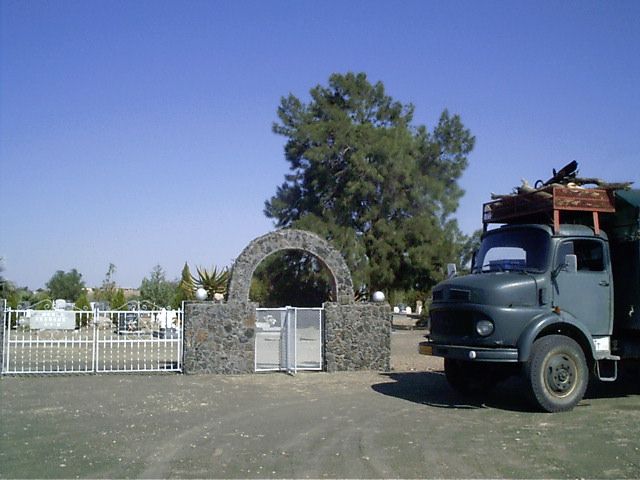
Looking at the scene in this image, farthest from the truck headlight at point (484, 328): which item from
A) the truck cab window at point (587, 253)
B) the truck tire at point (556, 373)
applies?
the truck cab window at point (587, 253)

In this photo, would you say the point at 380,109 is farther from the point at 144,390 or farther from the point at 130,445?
the point at 130,445

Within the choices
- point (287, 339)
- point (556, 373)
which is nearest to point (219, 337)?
point (287, 339)

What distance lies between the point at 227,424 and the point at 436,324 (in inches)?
166

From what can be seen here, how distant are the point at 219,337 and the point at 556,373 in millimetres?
8036

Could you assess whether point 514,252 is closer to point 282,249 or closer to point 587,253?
point 587,253

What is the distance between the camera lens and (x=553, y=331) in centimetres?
1098

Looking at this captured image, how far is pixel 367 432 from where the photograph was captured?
9.08 m

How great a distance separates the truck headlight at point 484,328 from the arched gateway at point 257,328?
5.92 meters

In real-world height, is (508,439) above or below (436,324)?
below

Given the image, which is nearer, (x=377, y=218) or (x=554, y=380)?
(x=554, y=380)

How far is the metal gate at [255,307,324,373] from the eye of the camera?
639 inches

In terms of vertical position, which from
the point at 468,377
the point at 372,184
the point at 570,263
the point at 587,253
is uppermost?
the point at 372,184

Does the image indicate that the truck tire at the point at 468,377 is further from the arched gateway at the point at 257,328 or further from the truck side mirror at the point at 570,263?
the arched gateway at the point at 257,328

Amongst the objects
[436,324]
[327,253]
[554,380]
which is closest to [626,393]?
[554,380]
